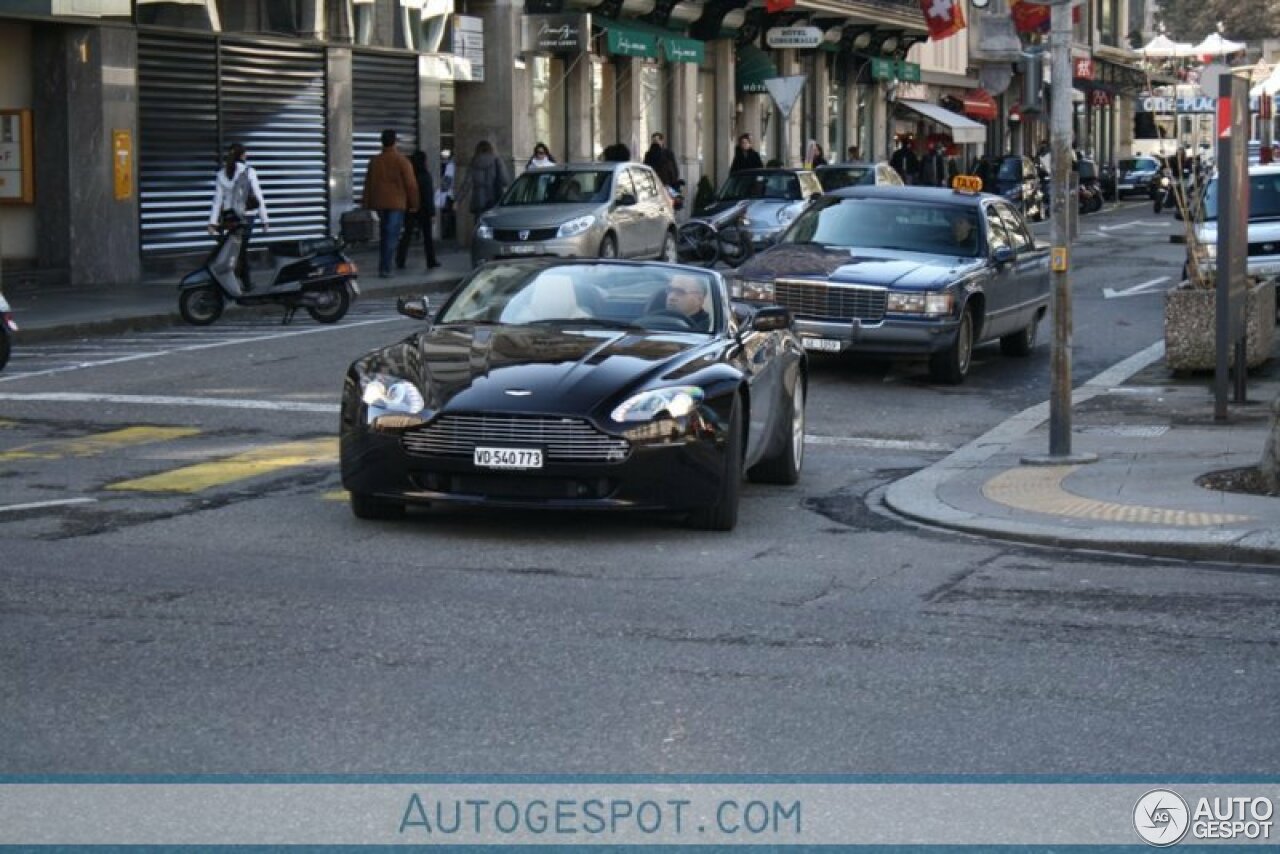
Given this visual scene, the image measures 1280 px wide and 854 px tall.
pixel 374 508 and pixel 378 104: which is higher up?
pixel 378 104

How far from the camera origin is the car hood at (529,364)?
1090 centimetres

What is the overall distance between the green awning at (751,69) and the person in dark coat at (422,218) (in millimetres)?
21817

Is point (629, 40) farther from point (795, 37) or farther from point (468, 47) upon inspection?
point (795, 37)

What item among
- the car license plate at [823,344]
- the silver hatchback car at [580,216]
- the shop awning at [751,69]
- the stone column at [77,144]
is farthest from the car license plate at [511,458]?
the shop awning at [751,69]

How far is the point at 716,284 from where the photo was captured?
12867mm

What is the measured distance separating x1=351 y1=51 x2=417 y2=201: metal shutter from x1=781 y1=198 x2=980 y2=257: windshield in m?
17.1

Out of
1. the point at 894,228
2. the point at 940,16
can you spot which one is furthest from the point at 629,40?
the point at 894,228

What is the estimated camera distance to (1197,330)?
1897 cm

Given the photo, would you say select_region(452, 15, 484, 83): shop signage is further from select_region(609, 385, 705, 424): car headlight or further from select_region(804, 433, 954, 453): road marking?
select_region(609, 385, 705, 424): car headlight

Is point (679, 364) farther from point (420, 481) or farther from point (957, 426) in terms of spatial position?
point (957, 426)

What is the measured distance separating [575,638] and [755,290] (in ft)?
36.3

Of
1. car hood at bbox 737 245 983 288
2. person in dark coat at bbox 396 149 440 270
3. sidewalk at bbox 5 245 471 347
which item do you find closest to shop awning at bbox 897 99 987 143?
person in dark coat at bbox 396 149 440 270

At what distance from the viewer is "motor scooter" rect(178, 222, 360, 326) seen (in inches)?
955

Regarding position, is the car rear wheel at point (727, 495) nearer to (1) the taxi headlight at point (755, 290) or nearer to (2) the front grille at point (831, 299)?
(2) the front grille at point (831, 299)
